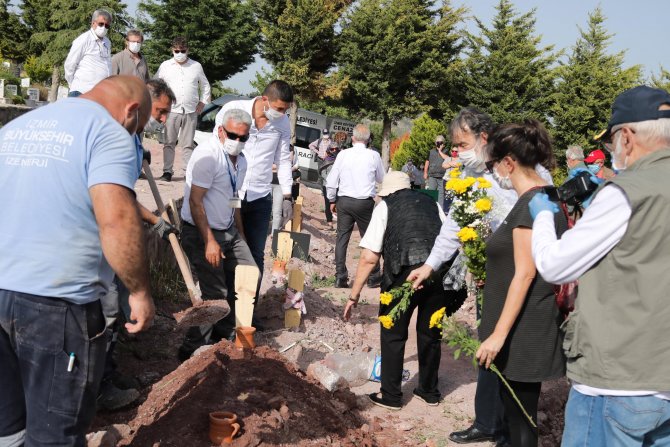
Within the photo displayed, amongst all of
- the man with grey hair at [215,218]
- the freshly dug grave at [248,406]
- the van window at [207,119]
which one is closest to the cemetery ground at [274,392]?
the freshly dug grave at [248,406]

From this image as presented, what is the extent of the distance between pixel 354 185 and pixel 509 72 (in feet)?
86.7

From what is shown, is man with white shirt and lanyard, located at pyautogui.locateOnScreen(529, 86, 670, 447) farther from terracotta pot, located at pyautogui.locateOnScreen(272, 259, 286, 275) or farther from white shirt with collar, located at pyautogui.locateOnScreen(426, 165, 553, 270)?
terracotta pot, located at pyautogui.locateOnScreen(272, 259, 286, 275)

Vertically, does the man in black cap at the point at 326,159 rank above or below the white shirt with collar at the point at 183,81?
below

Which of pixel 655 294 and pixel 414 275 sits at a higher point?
pixel 655 294

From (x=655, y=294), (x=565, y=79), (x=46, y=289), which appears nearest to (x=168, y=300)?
(x=46, y=289)

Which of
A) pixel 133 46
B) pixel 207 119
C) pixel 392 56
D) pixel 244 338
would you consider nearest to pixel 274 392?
pixel 244 338

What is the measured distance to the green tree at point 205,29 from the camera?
32219mm

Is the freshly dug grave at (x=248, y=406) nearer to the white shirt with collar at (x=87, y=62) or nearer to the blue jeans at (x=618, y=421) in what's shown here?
the blue jeans at (x=618, y=421)

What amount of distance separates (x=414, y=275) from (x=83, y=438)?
7.89 feet

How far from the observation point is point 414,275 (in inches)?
173

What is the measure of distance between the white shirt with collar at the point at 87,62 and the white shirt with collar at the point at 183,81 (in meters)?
1.33

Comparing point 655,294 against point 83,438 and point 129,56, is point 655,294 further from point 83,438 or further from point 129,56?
point 129,56

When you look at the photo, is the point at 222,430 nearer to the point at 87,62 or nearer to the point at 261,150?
the point at 261,150

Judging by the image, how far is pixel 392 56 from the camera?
105 feet
